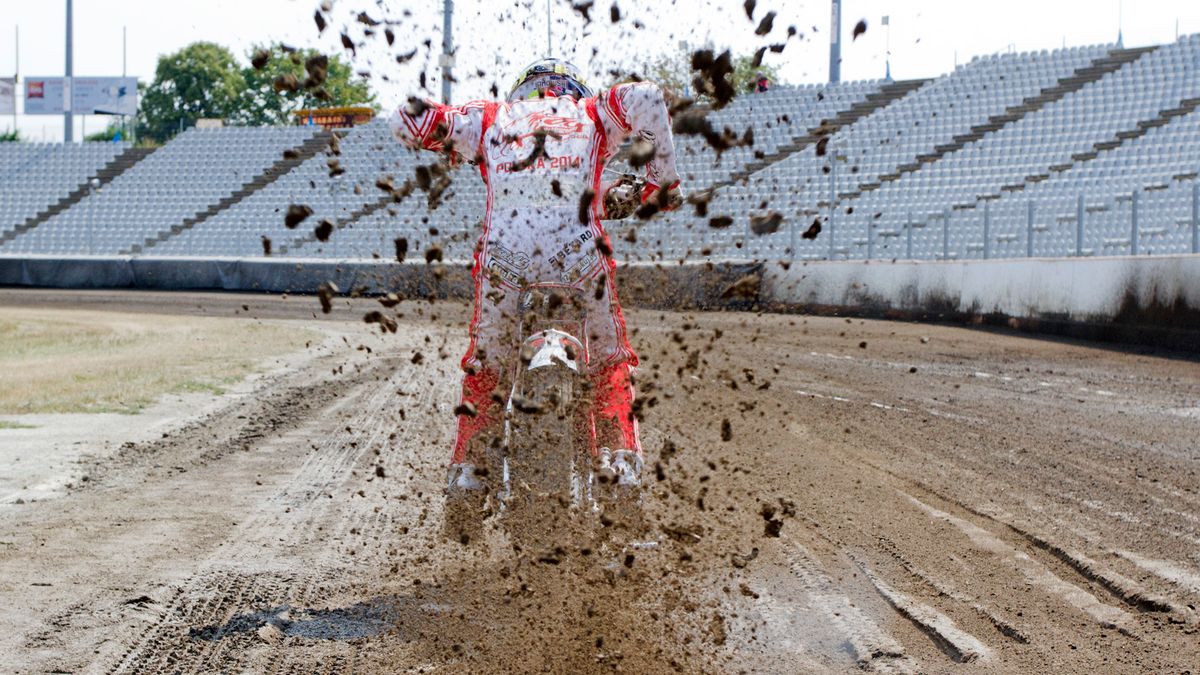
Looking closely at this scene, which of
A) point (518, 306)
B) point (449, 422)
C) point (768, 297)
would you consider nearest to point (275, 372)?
point (449, 422)

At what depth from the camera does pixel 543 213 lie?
5215mm

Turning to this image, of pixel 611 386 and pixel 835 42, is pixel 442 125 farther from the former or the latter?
pixel 835 42

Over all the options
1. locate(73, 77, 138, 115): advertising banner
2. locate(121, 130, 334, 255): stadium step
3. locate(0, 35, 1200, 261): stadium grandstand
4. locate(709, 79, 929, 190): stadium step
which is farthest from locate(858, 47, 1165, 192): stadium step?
locate(73, 77, 138, 115): advertising banner

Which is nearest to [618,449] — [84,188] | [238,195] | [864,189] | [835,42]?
[864,189]

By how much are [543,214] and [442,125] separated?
2.15 ft

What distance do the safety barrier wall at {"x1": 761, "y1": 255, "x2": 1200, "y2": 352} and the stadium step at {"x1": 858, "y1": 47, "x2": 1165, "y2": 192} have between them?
28.0 feet

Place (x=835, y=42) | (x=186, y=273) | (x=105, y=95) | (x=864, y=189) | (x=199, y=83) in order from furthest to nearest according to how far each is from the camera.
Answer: (x=199, y=83) < (x=105, y=95) < (x=835, y=42) < (x=186, y=273) < (x=864, y=189)

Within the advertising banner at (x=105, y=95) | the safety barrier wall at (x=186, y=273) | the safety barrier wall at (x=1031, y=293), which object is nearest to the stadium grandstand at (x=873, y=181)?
the safety barrier wall at (x=1031, y=293)

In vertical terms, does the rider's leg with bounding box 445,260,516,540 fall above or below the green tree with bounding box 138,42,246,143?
Answer: below

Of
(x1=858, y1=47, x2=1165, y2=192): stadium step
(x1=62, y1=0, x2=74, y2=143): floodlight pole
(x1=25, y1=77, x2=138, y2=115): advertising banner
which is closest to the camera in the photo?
(x1=858, y1=47, x2=1165, y2=192): stadium step

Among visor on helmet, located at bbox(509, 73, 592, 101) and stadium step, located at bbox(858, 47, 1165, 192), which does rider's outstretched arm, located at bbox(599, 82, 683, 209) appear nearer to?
visor on helmet, located at bbox(509, 73, 592, 101)

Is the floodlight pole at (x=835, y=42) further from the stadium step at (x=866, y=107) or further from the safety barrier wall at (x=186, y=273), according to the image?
the safety barrier wall at (x=186, y=273)

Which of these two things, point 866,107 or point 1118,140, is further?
point 866,107

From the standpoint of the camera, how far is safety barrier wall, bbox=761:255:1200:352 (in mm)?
15680
